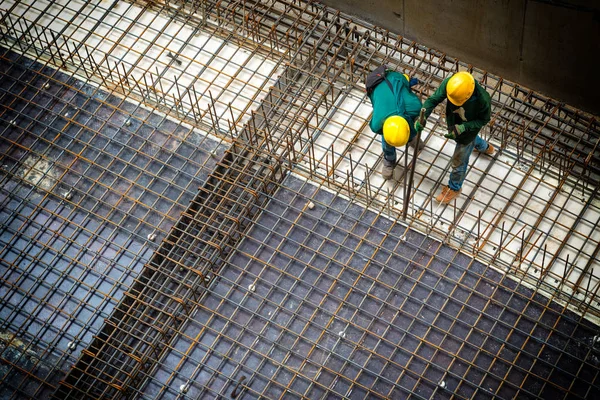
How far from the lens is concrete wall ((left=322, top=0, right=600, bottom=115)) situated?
392 inches

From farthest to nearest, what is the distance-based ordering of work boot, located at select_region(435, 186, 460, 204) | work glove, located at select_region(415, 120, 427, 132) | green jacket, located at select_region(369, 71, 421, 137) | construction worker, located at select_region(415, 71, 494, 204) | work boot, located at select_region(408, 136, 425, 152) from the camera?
1. work boot, located at select_region(408, 136, 425, 152)
2. work boot, located at select_region(435, 186, 460, 204)
3. green jacket, located at select_region(369, 71, 421, 137)
4. construction worker, located at select_region(415, 71, 494, 204)
5. work glove, located at select_region(415, 120, 427, 132)

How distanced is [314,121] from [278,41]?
1.12m

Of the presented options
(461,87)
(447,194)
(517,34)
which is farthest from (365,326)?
(517,34)

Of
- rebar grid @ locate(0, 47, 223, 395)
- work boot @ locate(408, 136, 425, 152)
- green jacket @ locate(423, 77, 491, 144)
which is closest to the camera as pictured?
green jacket @ locate(423, 77, 491, 144)

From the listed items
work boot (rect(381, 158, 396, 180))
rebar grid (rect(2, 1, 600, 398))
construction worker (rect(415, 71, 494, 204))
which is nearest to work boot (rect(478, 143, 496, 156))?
rebar grid (rect(2, 1, 600, 398))

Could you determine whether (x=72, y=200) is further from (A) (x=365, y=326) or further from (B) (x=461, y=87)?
(B) (x=461, y=87)

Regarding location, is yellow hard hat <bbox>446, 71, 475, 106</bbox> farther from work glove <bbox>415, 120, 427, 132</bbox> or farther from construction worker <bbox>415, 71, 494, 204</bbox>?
work glove <bbox>415, 120, 427, 132</bbox>

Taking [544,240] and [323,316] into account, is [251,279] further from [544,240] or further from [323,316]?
[544,240]

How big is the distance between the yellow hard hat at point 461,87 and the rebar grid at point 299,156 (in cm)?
127

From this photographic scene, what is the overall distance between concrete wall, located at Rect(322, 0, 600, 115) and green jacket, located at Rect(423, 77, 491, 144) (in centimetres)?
143

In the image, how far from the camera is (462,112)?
926cm

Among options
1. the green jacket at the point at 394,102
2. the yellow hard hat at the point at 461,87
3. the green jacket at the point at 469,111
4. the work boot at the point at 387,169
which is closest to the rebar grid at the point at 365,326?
the work boot at the point at 387,169

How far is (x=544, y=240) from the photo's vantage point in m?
9.70

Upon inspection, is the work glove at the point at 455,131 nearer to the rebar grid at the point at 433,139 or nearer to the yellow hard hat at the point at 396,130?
the yellow hard hat at the point at 396,130
